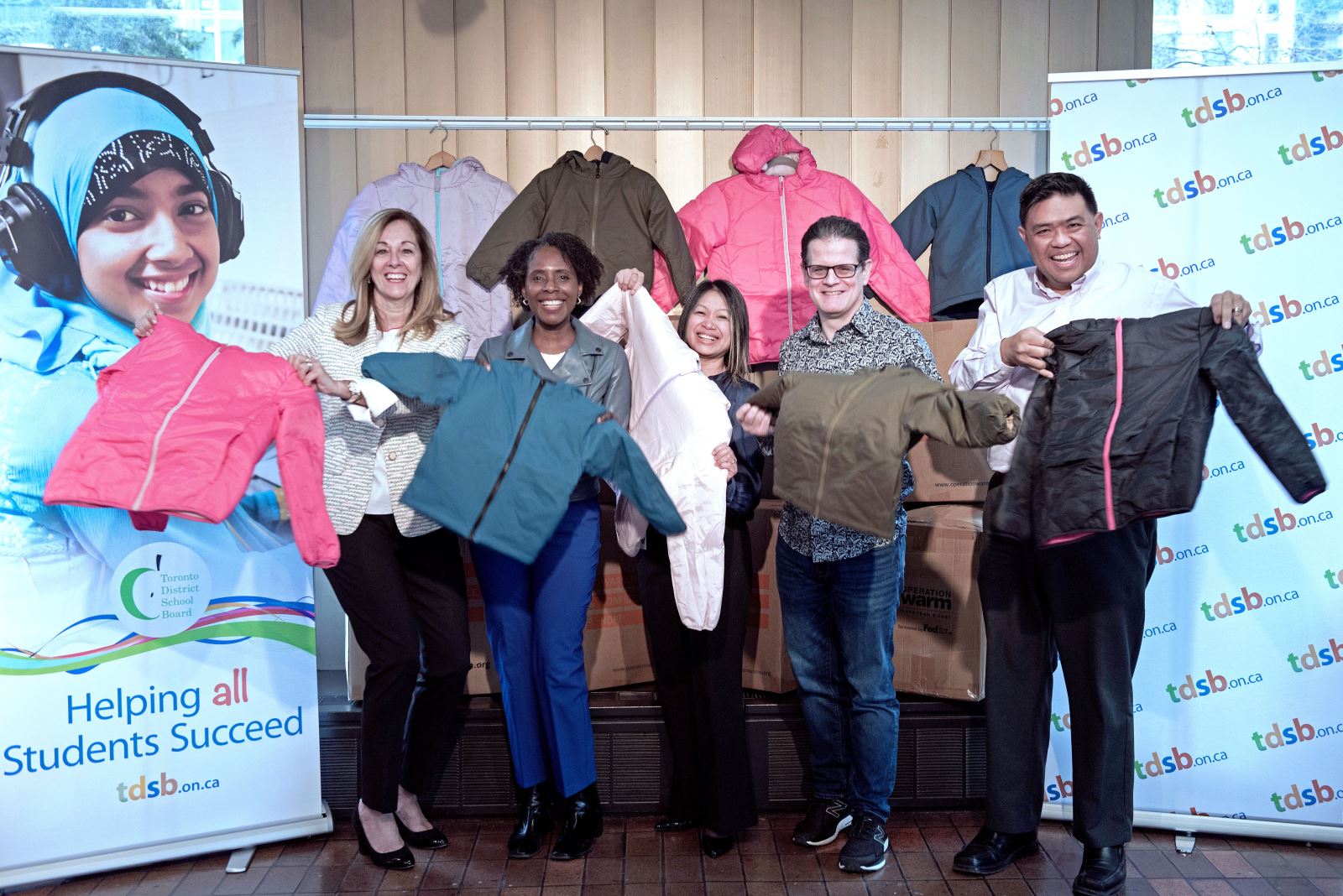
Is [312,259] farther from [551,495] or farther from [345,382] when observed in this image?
[551,495]

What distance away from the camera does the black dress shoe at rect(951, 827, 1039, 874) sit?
2.69 meters

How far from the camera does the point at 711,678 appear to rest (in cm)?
274

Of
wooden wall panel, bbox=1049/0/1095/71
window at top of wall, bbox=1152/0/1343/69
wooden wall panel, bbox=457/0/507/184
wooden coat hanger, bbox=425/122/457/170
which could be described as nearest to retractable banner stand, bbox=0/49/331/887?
wooden coat hanger, bbox=425/122/457/170

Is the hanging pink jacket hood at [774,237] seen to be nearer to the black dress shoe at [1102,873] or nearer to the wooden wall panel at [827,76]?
the wooden wall panel at [827,76]

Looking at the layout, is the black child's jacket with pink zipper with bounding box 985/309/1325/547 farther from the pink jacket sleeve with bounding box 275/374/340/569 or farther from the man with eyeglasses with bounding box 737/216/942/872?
the pink jacket sleeve with bounding box 275/374/340/569

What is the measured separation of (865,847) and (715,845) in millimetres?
406

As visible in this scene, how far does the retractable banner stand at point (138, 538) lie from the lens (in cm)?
269

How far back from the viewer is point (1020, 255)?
12.7ft

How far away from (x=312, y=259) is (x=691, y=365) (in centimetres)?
212

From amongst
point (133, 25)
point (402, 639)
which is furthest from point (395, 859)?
point (133, 25)

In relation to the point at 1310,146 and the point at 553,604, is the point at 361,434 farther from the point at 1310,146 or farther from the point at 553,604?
the point at 1310,146

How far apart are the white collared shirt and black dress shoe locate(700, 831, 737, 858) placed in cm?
125

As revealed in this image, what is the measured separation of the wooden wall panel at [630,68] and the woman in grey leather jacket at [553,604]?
143cm

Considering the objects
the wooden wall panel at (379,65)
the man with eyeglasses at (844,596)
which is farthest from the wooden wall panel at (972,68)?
the wooden wall panel at (379,65)
